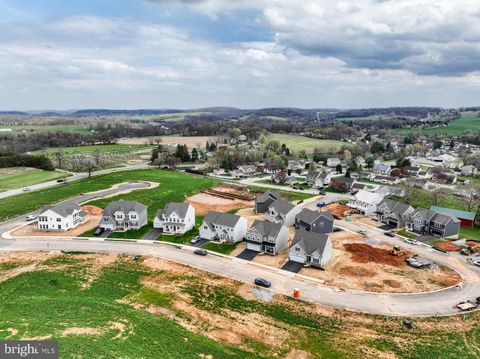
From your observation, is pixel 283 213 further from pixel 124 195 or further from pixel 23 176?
pixel 23 176

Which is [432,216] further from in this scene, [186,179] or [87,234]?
[186,179]

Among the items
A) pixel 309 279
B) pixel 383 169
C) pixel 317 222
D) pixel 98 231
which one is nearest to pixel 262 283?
pixel 309 279

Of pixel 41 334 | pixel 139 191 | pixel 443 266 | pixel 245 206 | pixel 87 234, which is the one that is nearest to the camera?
pixel 41 334

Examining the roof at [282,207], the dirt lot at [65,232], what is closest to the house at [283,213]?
the roof at [282,207]

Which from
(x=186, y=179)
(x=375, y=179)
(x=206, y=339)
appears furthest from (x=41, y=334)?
(x=375, y=179)

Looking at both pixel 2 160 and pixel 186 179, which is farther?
pixel 2 160

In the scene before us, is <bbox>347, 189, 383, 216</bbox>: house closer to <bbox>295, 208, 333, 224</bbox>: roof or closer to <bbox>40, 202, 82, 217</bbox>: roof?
<bbox>295, 208, 333, 224</bbox>: roof
